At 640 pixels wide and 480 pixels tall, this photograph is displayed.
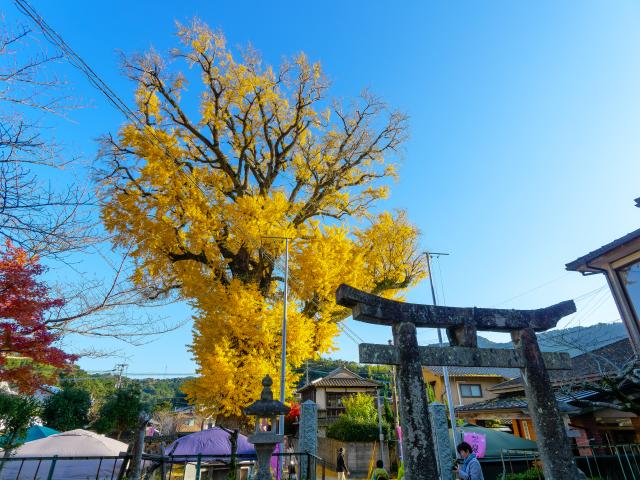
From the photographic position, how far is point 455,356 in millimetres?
6207

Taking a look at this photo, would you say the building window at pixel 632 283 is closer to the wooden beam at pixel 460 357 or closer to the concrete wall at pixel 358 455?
the wooden beam at pixel 460 357

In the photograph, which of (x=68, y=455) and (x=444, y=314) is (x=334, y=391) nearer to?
(x=68, y=455)

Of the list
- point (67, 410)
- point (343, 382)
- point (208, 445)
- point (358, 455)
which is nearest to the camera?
point (208, 445)

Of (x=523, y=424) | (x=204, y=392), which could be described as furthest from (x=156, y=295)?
(x=523, y=424)

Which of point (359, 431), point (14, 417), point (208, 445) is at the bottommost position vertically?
point (208, 445)

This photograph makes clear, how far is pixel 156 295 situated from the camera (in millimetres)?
13320

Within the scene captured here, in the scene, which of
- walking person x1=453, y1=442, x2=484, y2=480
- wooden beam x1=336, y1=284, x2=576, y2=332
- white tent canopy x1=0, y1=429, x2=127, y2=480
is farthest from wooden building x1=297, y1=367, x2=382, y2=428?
wooden beam x1=336, y1=284, x2=576, y2=332

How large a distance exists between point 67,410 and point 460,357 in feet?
85.2

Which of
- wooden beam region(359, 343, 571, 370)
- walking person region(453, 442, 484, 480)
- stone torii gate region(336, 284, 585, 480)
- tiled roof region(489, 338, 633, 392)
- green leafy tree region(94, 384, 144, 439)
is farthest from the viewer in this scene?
green leafy tree region(94, 384, 144, 439)

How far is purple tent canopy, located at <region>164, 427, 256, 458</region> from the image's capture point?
11094 millimetres

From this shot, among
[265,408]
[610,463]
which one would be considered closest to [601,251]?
[610,463]

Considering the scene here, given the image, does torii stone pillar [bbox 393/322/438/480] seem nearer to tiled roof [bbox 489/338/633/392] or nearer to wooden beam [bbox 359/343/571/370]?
wooden beam [bbox 359/343/571/370]

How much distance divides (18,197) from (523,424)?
2106 cm

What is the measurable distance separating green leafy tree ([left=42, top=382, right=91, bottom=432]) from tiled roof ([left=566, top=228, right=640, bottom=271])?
28.1 m
